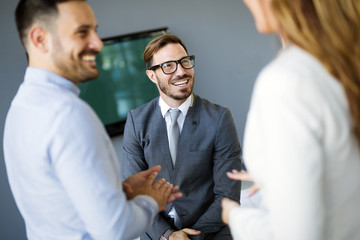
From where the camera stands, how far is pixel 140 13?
383cm

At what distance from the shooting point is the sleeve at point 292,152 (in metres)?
0.77

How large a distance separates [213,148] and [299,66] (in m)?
1.09

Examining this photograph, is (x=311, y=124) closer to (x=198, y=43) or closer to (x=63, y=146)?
(x=63, y=146)

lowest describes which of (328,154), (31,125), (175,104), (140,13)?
(328,154)

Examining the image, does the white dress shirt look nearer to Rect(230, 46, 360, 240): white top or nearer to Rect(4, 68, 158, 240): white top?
Rect(4, 68, 158, 240): white top

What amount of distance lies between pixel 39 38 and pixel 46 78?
12cm

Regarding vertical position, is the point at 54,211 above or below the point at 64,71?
below

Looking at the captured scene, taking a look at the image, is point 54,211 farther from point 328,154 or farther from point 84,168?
point 328,154

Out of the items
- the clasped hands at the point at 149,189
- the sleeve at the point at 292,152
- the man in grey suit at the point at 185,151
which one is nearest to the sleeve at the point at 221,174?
A: the man in grey suit at the point at 185,151

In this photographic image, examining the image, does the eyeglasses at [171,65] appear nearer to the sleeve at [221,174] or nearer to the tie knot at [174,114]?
the tie knot at [174,114]

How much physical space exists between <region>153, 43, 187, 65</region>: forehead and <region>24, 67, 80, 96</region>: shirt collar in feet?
→ 3.22

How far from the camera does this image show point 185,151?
6.01 feet

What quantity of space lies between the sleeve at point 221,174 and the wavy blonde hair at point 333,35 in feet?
3.34

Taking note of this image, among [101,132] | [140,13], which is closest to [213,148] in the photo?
[101,132]
